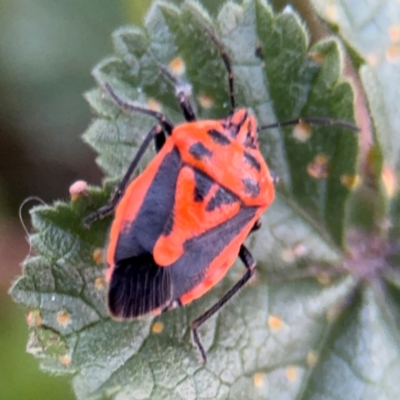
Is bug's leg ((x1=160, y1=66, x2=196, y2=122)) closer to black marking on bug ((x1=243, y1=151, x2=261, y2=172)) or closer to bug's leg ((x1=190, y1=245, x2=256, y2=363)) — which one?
black marking on bug ((x1=243, y1=151, x2=261, y2=172))

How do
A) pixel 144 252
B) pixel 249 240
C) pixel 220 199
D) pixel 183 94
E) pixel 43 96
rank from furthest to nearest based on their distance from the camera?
1. pixel 43 96
2. pixel 249 240
3. pixel 183 94
4. pixel 220 199
5. pixel 144 252

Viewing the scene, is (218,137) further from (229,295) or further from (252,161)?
(229,295)

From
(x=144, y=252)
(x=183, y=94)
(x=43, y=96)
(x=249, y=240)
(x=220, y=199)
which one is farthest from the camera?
(x=43, y=96)

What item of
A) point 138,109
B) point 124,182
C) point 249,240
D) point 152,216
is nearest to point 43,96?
point 138,109

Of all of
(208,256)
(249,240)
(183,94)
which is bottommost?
(249,240)

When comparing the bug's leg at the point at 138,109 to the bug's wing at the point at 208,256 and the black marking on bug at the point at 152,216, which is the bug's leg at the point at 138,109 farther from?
the bug's wing at the point at 208,256

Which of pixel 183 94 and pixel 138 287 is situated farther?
pixel 183 94
